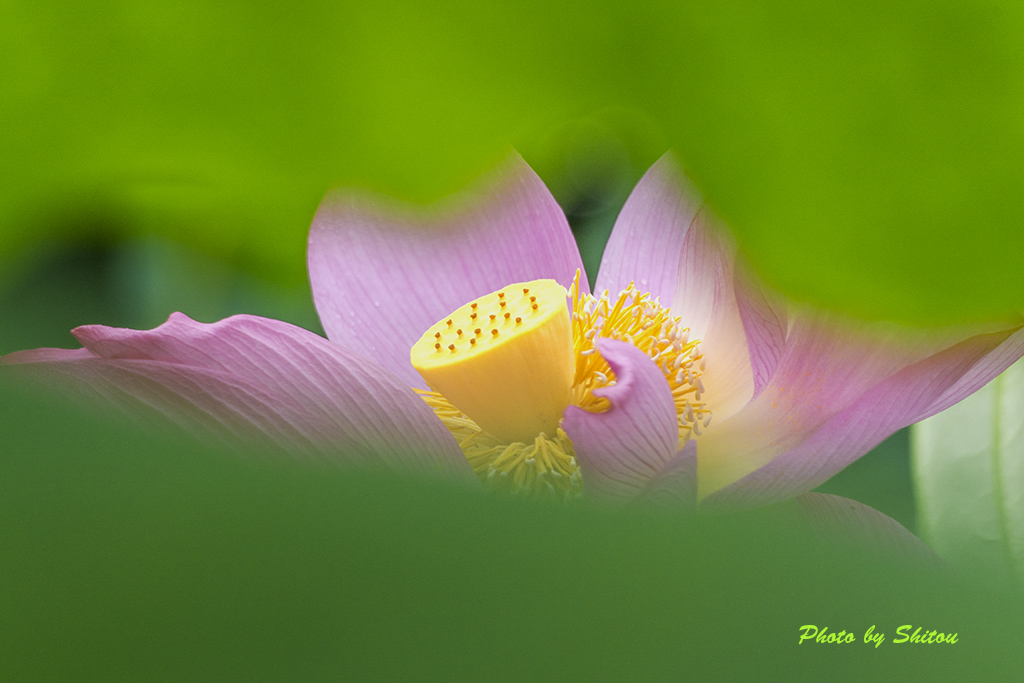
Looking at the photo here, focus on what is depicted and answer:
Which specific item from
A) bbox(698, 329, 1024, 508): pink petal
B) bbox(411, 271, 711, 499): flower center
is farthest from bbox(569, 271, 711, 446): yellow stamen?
bbox(698, 329, 1024, 508): pink petal

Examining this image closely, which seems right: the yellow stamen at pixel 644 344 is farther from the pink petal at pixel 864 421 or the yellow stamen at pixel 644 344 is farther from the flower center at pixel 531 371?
the pink petal at pixel 864 421

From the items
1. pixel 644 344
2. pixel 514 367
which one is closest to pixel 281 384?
pixel 514 367

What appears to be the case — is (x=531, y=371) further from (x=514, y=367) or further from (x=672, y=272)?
(x=672, y=272)

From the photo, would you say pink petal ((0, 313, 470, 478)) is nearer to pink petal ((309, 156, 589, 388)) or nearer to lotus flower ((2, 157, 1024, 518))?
lotus flower ((2, 157, 1024, 518))

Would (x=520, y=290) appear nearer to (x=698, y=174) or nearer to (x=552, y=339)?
(x=552, y=339)

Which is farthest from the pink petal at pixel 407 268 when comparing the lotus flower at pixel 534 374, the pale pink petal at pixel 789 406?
the pale pink petal at pixel 789 406

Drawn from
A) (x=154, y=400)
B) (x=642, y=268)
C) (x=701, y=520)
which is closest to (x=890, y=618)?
(x=701, y=520)

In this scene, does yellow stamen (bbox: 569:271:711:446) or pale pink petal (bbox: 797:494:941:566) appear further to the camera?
yellow stamen (bbox: 569:271:711:446)

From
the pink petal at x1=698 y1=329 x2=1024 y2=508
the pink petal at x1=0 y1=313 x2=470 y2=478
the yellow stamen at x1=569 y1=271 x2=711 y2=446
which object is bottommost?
the pink petal at x1=0 y1=313 x2=470 y2=478
